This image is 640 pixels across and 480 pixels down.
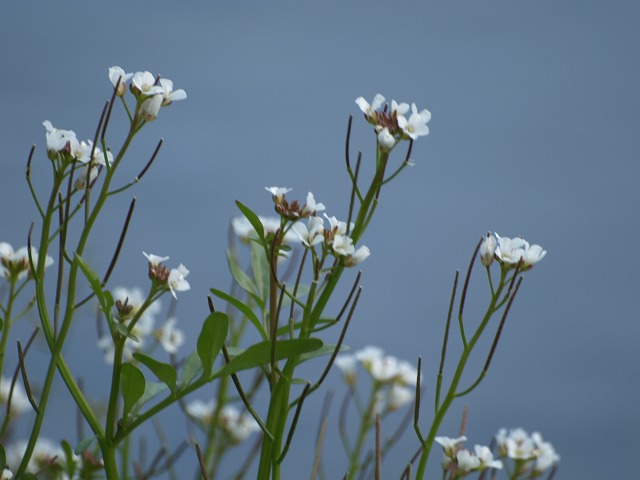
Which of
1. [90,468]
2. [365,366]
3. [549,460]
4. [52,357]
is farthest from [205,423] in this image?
[52,357]

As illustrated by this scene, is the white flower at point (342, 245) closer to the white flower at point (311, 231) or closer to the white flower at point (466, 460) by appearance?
the white flower at point (311, 231)

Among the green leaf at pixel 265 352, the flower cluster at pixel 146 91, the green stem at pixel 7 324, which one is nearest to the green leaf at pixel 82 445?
the green leaf at pixel 265 352

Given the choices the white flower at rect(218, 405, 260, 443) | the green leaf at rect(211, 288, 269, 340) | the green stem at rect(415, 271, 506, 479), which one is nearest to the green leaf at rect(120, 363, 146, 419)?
the green leaf at rect(211, 288, 269, 340)

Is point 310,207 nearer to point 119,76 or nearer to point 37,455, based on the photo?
point 119,76

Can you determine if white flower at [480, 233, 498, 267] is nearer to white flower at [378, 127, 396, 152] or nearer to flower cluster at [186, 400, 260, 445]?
white flower at [378, 127, 396, 152]

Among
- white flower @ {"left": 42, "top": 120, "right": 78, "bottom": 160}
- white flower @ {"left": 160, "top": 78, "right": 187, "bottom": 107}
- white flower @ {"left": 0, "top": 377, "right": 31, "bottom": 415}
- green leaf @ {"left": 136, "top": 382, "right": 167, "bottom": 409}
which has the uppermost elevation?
white flower @ {"left": 0, "top": 377, "right": 31, "bottom": 415}

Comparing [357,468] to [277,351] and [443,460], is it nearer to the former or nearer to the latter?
[443,460]
